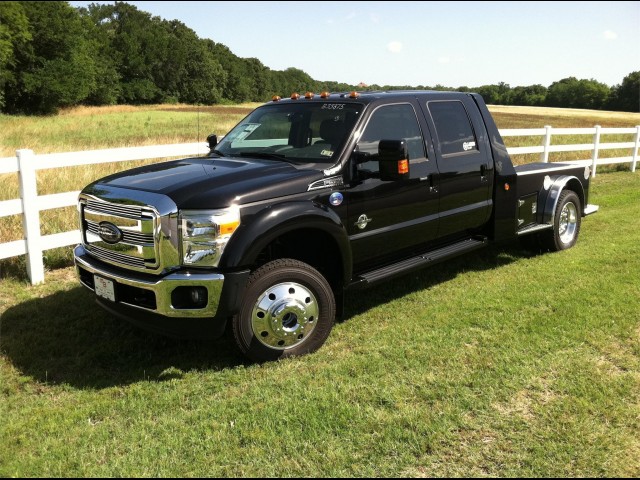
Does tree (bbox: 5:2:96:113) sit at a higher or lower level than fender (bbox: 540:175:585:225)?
higher

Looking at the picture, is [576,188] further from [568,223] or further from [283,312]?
[283,312]

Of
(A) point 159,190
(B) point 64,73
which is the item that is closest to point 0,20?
(A) point 159,190

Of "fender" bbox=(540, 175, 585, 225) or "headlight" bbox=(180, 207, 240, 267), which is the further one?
"fender" bbox=(540, 175, 585, 225)

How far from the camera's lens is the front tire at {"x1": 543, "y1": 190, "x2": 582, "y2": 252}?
6754 mm

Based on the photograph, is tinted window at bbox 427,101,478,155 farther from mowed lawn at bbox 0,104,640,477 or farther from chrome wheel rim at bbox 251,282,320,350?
chrome wheel rim at bbox 251,282,320,350

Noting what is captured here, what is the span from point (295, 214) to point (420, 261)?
5.38 feet

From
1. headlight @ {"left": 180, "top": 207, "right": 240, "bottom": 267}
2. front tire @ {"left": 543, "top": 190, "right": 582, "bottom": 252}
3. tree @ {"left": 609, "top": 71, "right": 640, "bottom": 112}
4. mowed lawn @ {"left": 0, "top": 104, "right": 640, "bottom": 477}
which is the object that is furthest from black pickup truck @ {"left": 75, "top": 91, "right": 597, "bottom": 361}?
tree @ {"left": 609, "top": 71, "right": 640, "bottom": 112}

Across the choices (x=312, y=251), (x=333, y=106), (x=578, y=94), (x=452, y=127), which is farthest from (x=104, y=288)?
(x=578, y=94)

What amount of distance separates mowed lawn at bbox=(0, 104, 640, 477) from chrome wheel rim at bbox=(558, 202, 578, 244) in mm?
1522

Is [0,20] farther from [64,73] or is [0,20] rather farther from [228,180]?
[64,73]

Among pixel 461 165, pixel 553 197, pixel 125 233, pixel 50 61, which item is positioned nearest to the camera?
pixel 125 233

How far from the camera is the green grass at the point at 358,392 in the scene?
9.60ft

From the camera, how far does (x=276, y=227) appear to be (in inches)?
153

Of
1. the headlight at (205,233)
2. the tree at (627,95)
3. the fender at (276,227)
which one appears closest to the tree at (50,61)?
the headlight at (205,233)
